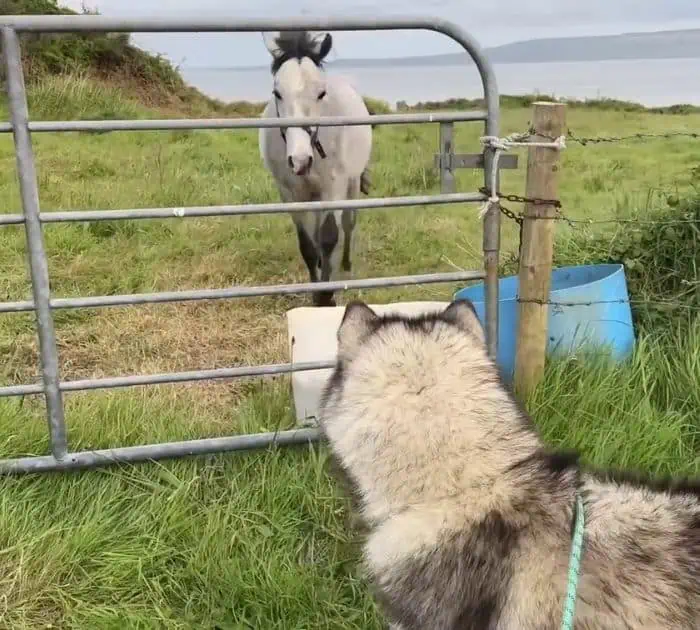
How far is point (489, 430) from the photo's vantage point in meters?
1.91

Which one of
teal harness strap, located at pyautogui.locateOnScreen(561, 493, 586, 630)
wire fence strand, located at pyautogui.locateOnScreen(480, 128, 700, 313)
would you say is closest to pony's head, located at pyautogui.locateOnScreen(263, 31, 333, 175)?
wire fence strand, located at pyautogui.locateOnScreen(480, 128, 700, 313)

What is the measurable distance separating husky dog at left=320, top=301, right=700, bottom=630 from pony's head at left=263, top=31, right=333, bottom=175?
3.76m

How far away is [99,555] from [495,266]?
1849 mm

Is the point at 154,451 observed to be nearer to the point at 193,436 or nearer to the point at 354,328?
the point at 193,436

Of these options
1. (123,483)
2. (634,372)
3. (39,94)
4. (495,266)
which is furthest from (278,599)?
(39,94)

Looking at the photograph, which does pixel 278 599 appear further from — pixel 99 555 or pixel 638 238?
pixel 638 238

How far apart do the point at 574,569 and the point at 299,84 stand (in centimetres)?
467

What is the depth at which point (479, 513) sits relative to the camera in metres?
1.82

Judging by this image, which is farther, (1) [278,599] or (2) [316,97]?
(2) [316,97]

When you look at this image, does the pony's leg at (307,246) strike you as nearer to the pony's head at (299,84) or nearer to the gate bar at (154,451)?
the pony's head at (299,84)

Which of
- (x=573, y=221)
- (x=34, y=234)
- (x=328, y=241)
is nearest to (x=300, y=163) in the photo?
(x=328, y=241)

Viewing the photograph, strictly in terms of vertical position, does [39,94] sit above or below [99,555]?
above

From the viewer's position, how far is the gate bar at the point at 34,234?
272 centimetres

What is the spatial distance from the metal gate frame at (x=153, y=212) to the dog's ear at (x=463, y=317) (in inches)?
36.5
